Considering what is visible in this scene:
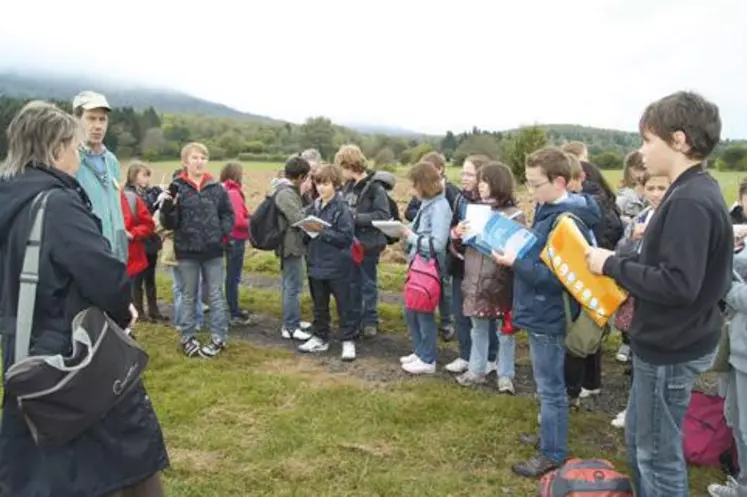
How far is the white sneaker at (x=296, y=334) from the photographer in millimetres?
7652

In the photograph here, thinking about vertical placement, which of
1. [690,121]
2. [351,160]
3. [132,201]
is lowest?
[132,201]

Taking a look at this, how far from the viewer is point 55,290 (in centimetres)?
278

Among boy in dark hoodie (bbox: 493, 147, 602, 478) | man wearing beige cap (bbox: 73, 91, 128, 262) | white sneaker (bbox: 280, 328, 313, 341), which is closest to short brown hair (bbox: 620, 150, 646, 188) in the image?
boy in dark hoodie (bbox: 493, 147, 602, 478)

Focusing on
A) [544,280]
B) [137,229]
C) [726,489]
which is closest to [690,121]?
[544,280]

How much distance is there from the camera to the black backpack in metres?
7.40

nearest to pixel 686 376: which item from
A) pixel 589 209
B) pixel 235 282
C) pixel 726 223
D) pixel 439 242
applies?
pixel 726 223

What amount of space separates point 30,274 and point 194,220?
3.97 meters

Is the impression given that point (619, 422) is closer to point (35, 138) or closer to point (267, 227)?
point (267, 227)

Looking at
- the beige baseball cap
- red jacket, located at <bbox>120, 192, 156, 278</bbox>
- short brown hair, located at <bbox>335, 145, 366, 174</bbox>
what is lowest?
red jacket, located at <bbox>120, 192, 156, 278</bbox>

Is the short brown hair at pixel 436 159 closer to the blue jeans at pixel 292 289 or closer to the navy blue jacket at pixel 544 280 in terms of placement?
the blue jeans at pixel 292 289

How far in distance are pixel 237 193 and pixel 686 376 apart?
20.9 ft

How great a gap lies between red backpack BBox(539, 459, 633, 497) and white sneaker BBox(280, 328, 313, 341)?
162 inches

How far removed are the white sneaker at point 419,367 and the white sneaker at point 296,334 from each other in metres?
1.56

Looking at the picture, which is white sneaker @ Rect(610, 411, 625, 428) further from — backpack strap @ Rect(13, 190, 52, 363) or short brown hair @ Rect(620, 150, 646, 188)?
backpack strap @ Rect(13, 190, 52, 363)
